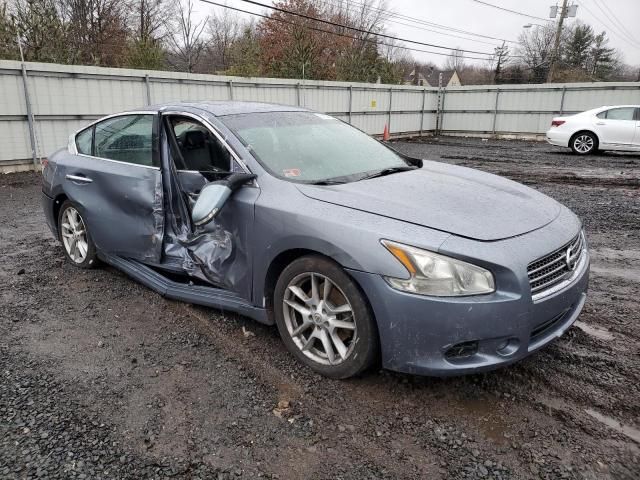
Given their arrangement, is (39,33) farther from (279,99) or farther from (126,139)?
(126,139)

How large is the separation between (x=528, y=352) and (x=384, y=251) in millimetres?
897

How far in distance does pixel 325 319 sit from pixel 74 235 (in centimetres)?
303

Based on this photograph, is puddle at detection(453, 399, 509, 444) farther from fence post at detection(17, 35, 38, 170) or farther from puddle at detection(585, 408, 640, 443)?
fence post at detection(17, 35, 38, 170)

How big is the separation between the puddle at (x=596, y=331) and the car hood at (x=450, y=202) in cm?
92

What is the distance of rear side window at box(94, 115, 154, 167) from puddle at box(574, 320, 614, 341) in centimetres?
338

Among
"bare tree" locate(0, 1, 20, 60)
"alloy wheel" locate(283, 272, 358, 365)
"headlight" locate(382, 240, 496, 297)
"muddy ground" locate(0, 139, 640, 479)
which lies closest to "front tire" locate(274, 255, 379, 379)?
"alloy wheel" locate(283, 272, 358, 365)

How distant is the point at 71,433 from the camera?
235 centimetres

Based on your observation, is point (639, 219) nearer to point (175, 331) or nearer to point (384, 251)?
point (384, 251)

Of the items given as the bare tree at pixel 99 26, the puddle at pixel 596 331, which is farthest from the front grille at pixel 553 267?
the bare tree at pixel 99 26

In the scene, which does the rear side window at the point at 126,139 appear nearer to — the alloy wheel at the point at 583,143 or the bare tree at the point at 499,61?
the alloy wheel at the point at 583,143

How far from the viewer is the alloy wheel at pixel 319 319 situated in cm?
265

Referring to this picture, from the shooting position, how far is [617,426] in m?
2.37

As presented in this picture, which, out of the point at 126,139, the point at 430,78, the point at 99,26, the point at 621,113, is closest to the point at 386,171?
the point at 126,139

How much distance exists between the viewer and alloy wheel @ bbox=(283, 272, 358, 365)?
2.65 meters
